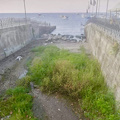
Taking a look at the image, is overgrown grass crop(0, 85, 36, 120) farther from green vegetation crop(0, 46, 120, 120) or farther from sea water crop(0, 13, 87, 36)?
sea water crop(0, 13, 87, 36)

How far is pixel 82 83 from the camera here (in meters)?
6.94

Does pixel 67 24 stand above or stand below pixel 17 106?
above

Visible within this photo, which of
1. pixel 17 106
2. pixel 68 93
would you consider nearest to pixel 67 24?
pixel 68 93

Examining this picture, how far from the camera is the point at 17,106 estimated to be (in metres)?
5.92

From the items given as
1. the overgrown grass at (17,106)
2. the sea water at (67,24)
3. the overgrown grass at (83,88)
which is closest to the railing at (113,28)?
the overgrown grass at (83,88)

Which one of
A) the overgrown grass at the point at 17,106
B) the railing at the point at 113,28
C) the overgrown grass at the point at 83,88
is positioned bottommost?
the overgrown grass at the point at 17,106

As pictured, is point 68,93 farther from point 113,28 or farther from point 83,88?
point 113,28

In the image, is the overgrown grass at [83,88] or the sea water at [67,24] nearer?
the overgrown grass at [83,88]

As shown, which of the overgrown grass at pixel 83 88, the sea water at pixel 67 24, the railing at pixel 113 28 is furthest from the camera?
the sea water at pixel 67 24

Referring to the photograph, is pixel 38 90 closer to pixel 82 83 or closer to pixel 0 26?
pixel 82 83

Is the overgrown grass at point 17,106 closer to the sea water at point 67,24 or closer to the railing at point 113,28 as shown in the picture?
the railing at point 113,28

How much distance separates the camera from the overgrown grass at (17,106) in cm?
548

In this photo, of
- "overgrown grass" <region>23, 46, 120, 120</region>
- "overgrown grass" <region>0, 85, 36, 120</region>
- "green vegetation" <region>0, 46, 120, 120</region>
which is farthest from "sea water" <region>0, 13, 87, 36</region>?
"overgrown grass" <region>0, 85, 36, 120</region>

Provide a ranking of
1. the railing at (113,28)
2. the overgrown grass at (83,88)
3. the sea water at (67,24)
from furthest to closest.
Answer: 1. the sea water at (67,24)
2. the railing at (113,28)
3. the overgrown grass at (83,88)
